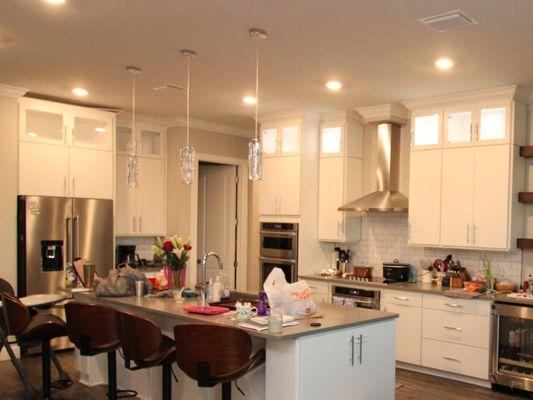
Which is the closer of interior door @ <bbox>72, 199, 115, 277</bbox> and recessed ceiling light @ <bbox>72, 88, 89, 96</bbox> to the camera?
recessed ceiling light @ <bbox>72, 88, 89, 96</bbox>

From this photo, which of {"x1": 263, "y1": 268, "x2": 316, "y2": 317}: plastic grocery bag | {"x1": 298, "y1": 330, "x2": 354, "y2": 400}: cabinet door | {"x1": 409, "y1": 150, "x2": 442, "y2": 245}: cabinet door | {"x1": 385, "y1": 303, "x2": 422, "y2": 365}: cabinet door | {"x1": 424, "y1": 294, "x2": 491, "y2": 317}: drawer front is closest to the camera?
{"x1": 298, "y1": 330, "x2": 354, "y2": 400}: cabinet door

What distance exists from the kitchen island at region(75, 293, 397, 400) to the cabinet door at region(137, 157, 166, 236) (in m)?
2.69

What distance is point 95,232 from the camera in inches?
239

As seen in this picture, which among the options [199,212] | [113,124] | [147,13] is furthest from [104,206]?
[147,13]

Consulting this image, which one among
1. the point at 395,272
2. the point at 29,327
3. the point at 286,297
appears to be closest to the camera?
the point at 286,297

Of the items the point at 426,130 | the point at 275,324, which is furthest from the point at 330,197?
the point at 275,324

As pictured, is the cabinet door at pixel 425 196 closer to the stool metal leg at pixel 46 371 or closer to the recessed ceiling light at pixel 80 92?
the recessed ceiling light at pixel 80 92

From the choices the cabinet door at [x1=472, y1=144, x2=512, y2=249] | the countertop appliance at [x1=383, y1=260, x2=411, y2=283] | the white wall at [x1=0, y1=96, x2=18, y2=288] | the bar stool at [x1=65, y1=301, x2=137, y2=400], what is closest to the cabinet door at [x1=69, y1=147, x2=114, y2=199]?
the white wall at [x1=0, y1=96, x2=18, y2=288]

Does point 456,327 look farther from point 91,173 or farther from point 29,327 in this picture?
point 91,173

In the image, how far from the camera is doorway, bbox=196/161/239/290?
7.71 m

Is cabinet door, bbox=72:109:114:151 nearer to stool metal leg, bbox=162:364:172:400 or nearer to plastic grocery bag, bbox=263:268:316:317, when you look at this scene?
stool metal leg, bbox=162:364:172:400

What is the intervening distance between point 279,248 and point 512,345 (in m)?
2.67

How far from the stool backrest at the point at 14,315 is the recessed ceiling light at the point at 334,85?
10.4 feet

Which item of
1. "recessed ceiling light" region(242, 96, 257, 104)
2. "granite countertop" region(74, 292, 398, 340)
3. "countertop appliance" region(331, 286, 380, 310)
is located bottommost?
"countertop appliance" region(331, 286, 380, 310)
